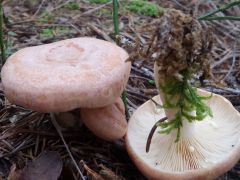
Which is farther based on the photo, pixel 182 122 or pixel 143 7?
pixel 143 7

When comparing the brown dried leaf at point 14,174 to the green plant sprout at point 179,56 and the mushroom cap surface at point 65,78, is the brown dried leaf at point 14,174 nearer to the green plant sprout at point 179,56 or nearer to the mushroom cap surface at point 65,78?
the mushroom cap surface at point 65,78

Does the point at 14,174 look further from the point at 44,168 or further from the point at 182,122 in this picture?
the point at 182,122

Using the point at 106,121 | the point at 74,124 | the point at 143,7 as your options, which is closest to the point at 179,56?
the point at 106,121

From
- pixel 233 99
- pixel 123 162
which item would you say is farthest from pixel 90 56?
pixel 233 99

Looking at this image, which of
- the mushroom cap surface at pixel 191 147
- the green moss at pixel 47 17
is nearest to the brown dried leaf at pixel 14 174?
the mushroom cap surface at pixel 191 147

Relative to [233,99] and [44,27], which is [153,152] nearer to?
[233,99]

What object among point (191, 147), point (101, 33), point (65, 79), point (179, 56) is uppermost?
point (179, 56)
